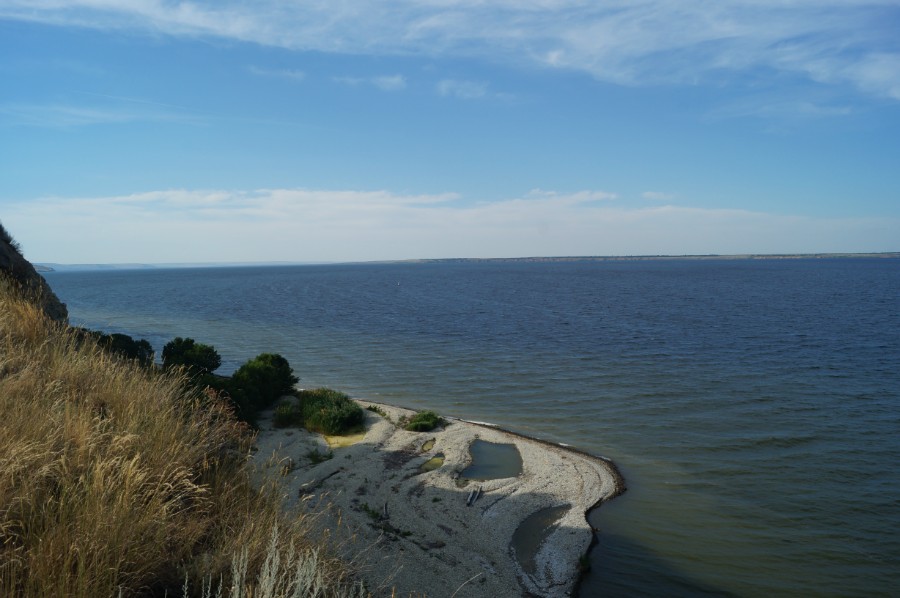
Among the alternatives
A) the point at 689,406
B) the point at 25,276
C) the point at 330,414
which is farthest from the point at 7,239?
the point at 689,406

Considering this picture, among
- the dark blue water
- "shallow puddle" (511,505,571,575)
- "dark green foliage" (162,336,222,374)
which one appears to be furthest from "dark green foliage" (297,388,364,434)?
"shallow puddle" (511,505,571,575)

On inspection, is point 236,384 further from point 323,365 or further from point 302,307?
point 302,307

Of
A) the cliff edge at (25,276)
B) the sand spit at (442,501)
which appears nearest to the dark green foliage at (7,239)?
the cliff edge at (25,276)

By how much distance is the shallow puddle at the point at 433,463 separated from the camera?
1748 cm

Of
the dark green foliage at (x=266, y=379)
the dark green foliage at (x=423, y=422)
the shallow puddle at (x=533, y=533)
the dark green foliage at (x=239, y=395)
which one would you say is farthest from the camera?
the dark green foliage at (x=266, y=379)

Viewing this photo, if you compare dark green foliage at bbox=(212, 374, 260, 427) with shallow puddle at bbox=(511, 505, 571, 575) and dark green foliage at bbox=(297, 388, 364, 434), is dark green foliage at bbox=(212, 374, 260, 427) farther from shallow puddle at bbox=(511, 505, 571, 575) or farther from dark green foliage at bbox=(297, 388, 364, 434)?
shallow puddle at bbox=(511, 505, 571, 575)

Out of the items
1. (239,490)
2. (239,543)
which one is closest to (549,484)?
(239,490)

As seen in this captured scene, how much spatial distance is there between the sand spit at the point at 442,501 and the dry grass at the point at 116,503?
189 centimetres

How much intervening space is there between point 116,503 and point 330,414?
15706 mm

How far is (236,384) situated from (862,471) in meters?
21.7

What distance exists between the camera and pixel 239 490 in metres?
7.36

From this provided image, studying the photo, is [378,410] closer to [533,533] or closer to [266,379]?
[266,379]

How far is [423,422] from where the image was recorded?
832 inches

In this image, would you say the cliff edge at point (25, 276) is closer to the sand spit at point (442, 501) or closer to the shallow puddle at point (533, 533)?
the sand spit at point (442, 501)
